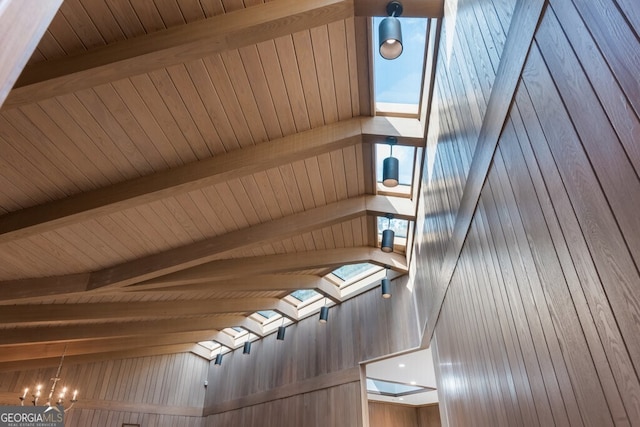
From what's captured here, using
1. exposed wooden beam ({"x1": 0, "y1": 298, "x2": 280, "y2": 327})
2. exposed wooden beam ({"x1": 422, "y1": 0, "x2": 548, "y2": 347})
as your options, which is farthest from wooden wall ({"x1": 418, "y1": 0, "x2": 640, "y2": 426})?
exposed wooden beam ({"x1": 0, "y1": 298, "x2": 280, "y2": 327})

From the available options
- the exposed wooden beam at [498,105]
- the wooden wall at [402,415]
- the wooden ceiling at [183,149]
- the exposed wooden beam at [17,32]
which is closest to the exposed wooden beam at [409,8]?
the wooden ceiling at [183,149]

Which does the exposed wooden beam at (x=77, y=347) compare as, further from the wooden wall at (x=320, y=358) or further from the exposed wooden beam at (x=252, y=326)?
the wooden wall at (x=320, y=358)

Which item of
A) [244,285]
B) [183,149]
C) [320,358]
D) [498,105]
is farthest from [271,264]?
[498,105]

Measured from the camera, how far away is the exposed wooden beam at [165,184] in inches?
127

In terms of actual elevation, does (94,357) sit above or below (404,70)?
below

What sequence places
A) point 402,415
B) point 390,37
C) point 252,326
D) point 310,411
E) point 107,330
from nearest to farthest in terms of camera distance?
point 390,37
point 107,330
point 310,411
point 252,326
point 402,415

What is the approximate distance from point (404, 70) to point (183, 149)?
1.96 m

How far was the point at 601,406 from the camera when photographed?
44.2 inches

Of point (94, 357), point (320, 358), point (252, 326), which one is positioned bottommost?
point (320, 358)

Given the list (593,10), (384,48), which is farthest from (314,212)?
(593,10)

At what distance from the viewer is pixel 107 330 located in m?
6.30

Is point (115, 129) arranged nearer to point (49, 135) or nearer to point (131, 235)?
point (49, 135)

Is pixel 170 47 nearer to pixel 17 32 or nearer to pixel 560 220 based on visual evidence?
pixel 17 32

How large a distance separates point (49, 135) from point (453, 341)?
3.45 m
